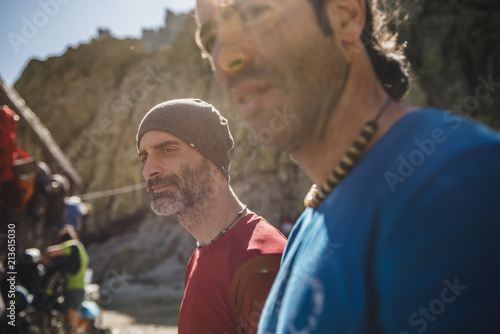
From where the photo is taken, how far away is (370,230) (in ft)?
2.00

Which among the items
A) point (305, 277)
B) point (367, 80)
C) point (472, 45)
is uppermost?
point (367, 80)

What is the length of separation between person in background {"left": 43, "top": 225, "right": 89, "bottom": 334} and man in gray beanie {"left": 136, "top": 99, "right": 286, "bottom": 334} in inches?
152

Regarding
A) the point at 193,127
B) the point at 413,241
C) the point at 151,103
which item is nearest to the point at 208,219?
the point at 193,127

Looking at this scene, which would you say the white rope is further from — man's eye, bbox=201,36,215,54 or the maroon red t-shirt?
man's eye, bbox=201,36,215,54

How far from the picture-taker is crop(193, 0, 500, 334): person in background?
0.52 m

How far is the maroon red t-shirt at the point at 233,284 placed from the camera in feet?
4.70

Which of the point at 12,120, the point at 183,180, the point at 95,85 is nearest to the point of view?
the point at 183,180

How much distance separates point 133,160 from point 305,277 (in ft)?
72.5

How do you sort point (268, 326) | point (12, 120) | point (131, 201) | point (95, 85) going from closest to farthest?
point (268, 326) → point (12, 120) → point (131, 201) → point (95, 85)

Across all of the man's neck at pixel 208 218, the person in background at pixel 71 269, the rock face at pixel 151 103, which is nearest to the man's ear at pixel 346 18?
the man's neck at pixel 208 218

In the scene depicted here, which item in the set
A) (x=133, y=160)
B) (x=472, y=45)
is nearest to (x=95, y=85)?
(x=133, y=160)

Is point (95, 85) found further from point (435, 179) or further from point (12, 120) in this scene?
point (435, 179)

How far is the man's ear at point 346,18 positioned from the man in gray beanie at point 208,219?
1025 mm

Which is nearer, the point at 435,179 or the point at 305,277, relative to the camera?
the point at 435,179
